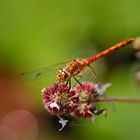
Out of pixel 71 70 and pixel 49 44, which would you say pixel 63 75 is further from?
pixel 49 44

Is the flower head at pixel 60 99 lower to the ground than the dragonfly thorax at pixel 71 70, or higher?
lower

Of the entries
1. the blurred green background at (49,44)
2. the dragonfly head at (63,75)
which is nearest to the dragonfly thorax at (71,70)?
the dragonfly head at (63,75)

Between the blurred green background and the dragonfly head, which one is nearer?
the dragonfly head

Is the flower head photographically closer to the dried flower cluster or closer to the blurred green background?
the dried flower cluster

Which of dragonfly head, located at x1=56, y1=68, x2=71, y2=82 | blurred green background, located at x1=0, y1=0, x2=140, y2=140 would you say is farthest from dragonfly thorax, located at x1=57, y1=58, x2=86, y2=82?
blurred green background, located at x1=0, y1=0, x2=140, y2=140

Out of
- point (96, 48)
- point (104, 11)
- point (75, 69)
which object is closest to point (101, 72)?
point (96, 48)

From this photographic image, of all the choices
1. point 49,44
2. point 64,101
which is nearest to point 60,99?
point 64,101

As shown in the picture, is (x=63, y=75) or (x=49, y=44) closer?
(x=63, y=75)

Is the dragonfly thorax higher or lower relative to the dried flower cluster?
higher

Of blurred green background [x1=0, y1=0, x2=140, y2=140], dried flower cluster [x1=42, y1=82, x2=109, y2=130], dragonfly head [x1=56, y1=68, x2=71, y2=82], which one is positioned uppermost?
blurred green background [x1=0, y1=0, x2=140, y2=140]

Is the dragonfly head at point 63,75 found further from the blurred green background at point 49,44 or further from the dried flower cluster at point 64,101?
the blurred green background at point 49,44
